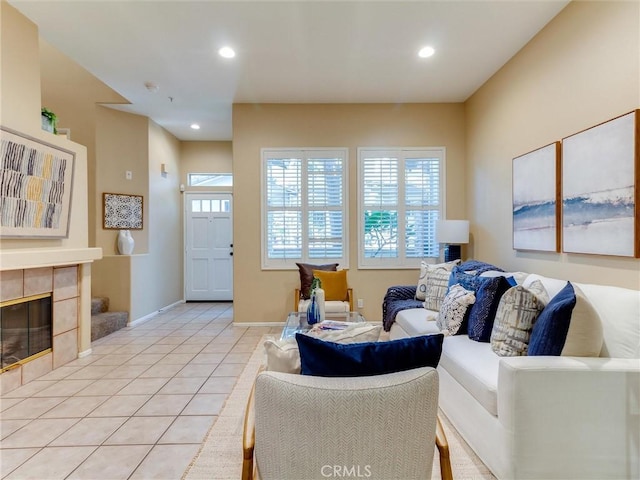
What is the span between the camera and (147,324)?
4.54 metres

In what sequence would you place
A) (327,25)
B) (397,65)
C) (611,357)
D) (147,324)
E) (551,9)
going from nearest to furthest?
1. (611,357)
2. (551,9)
3. (327,25)
4. (397,65)
5. (147,324)

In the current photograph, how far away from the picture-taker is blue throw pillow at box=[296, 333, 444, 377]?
101 centimetres

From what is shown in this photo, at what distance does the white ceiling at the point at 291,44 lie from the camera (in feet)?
8.40

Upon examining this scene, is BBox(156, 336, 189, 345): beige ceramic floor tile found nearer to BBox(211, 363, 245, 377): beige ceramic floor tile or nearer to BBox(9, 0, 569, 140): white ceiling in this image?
BBox(211, 363, 245, 377): beige ceramic floor tile

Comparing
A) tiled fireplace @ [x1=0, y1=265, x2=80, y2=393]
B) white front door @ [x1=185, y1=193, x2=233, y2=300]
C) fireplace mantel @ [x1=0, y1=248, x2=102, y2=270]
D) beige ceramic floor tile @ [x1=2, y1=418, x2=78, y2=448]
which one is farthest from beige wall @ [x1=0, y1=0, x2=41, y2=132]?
white front door @ [x1=185, y1=193, x2=233, y2=300]

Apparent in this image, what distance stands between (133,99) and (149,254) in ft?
7.22

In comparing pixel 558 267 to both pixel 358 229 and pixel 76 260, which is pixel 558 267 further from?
pixel 76 260

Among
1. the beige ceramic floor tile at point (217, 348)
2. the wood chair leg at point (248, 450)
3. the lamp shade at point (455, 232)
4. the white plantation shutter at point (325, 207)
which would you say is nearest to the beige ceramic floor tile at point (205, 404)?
the beige ceramic floor tile at point (217, 348)

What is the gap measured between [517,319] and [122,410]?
2.67m

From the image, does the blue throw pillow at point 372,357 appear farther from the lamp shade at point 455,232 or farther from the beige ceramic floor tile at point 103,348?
the beige ceramic floor tile at point 103,348

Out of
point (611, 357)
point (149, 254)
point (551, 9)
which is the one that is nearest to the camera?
point (611, 357)

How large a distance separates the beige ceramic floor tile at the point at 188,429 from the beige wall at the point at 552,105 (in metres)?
2.83

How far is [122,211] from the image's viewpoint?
4633 millimetres

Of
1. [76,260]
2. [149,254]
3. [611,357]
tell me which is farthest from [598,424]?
[149,254]
